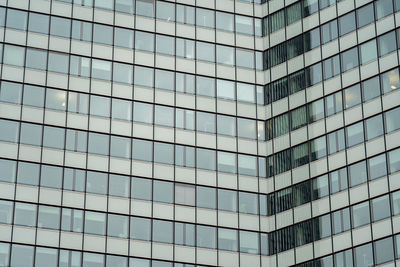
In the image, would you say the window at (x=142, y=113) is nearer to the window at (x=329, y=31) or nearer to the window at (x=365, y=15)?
the window at (x=329, y=31)

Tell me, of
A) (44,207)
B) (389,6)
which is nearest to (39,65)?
(44,207)

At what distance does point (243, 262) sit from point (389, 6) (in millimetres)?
21701

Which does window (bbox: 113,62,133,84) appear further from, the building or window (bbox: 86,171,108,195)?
window (bbox: 86,171,108,195)

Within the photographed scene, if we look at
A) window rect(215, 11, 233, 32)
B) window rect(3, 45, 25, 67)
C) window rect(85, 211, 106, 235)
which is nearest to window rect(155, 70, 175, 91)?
window rect(215, 11, 233, 32)

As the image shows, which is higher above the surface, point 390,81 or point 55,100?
point 55,100

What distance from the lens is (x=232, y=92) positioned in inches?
2945

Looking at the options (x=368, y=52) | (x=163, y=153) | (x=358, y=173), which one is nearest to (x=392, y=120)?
(x=358, y=173)

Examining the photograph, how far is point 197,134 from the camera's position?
7225 cm

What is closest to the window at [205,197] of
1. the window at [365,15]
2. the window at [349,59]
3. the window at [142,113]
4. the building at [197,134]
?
the building at [197,134]

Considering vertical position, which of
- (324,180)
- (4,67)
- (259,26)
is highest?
(259,26)

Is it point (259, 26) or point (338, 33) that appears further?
point (259, 26)

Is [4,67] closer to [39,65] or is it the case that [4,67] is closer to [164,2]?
[39,65]

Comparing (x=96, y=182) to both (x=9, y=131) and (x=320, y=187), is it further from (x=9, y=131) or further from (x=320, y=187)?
(x=320, y=187)

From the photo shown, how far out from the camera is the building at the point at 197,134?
6519 centimetres
